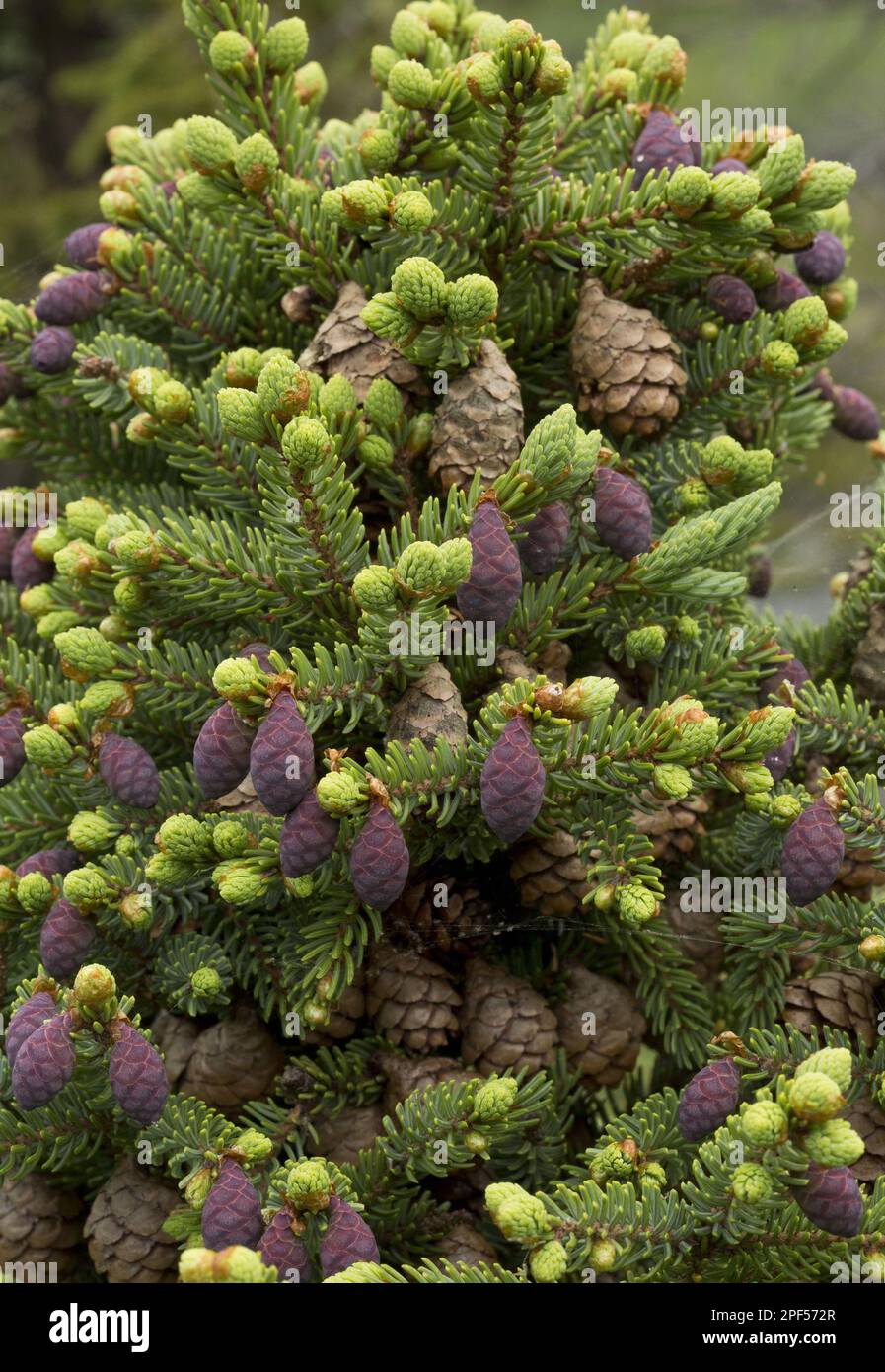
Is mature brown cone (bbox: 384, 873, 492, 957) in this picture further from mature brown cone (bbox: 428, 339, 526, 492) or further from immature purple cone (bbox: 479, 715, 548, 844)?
mature brown cone (bbox: 428, 339, 526, 492)

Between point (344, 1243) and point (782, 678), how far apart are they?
2.05 feet

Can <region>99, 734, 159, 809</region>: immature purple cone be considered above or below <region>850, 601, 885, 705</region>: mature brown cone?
below

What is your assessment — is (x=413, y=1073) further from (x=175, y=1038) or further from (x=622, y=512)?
(x=622, y=512)

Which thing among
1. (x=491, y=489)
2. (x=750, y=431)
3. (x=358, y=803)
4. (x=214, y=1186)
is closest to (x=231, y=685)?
(x=358, y=803)

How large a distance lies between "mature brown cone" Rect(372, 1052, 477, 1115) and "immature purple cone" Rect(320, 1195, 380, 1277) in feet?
0.48

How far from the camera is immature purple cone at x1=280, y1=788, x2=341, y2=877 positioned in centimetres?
93

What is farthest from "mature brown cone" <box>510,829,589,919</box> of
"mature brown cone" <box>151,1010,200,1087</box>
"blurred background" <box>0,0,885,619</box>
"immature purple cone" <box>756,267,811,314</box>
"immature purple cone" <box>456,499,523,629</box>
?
"blurred background" <box>0,0,885,619</box>

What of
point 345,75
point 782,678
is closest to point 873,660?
point 782,678

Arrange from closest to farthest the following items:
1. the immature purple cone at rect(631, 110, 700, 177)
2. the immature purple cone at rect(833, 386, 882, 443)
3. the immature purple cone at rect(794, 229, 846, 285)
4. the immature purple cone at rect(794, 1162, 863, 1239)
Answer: the immature purple cone at rect(794, 1162, 863, 1239) → the immature purple cone at rect(631, 110, 700, 177) → the immature purple cone at rect(794, 229, 846, 285) → the immature purple cone at rect(833, 386, 882, 443)

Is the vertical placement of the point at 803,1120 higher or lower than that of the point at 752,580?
lower

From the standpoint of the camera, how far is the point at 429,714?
100cm

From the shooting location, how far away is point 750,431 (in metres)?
1.31
